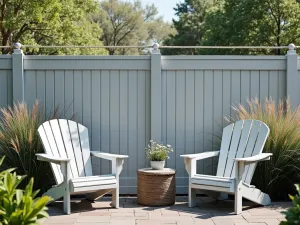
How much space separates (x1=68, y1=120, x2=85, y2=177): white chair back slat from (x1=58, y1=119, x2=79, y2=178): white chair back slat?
33mm

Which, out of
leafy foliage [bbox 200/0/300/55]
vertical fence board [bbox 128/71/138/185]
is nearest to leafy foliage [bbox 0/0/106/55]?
leafy foliage [bbox 200/0/300/55]

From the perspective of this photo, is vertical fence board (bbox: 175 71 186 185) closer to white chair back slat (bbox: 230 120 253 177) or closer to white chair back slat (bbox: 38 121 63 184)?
white chair back slat (bbox: 230 120 253 177)

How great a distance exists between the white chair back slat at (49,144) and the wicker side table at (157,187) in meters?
0.83

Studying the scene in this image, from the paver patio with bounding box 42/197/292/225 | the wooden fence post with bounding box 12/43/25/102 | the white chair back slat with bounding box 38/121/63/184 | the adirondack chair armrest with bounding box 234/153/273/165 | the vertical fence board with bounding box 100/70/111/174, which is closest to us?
the paver patio with bounding box 42/197/292/225

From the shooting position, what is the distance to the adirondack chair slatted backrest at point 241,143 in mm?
4645

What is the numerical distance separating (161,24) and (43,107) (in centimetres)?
2988

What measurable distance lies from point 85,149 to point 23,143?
0.64m

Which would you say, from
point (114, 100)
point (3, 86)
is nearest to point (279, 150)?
point (114, 100)

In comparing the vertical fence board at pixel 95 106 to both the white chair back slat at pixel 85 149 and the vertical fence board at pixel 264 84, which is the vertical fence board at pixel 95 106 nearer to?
the white chair back slat at pixel 85 149

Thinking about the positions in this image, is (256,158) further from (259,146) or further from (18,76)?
(18,76)

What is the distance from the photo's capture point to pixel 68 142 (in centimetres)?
483

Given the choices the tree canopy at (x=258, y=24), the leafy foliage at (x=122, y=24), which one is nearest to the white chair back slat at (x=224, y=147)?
the tree canopy at (x=258, y=24)

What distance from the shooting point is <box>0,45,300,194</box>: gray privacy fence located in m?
5.18

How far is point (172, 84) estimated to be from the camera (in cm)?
525
